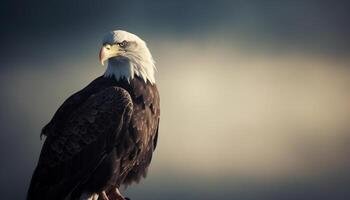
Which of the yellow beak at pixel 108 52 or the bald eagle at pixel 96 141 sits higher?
the yellow beak at pixel 108 52

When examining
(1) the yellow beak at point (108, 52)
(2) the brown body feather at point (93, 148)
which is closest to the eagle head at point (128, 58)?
(1) the yellow beak at point (108, 52)

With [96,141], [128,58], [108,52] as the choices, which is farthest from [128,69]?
[96,141]

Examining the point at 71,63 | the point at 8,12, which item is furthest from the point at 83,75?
the point at 8,12

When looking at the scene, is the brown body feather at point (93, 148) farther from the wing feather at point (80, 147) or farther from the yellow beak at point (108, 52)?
the yellow beak at point (108, 52)

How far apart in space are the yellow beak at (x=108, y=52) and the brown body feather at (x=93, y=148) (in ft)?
0.49

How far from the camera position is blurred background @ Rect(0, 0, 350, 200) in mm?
2771

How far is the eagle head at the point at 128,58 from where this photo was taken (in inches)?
99.1

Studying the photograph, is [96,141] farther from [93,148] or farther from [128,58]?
[128,58]

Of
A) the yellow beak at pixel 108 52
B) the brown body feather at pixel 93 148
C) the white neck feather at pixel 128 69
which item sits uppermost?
the yellow beak at pixel 108 52

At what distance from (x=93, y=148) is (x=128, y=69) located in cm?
41

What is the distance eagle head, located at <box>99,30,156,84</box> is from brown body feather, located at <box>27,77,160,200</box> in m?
0.14

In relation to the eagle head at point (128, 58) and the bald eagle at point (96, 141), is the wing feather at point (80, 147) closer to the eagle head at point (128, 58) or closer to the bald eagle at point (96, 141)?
the bald eagle at point (96, 141)

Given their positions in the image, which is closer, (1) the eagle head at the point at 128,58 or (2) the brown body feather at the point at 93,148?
(2) the brown body feather at the point at 93,148

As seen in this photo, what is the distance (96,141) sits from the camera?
7.95 ft
